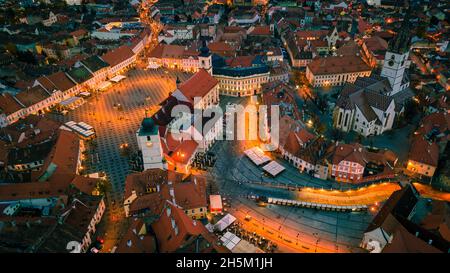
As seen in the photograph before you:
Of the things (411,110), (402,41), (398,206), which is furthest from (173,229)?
(411,110)

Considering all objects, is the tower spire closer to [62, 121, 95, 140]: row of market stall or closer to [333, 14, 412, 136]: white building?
[333, 14, 412, 136]: white building

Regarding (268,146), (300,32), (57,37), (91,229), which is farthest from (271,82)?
(57,37)

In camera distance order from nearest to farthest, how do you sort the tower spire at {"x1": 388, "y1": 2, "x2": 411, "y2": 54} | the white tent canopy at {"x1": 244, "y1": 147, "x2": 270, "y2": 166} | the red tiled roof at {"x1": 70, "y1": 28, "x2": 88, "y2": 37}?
the white tent canopy at {"x1": 244, "y1": 147, "x2": 270, "y2": 166}, the tower spire at {"x1": 388, "y1": 2, "x2": 411, "y2": 54}, the red tiled roof at {"x1": 70, "y1": 28, "x2": 88, "y2": 37}

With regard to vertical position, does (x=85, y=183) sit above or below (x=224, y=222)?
above

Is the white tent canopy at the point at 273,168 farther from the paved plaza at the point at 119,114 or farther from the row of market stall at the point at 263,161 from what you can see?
the paved plaza at the point at 119,114

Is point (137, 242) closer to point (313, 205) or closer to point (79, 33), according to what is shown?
point (313, 205)

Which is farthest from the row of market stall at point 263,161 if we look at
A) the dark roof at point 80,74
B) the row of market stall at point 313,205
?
the dark roof at point 80,74

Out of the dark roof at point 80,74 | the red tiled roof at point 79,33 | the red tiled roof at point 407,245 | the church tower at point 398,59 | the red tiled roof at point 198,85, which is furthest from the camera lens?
the red tiled roof at point 79,33

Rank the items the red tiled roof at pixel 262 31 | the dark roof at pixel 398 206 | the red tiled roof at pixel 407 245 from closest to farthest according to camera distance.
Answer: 1. the red tiled roof at pixel 407 245
2. the dark roof at pixel 398 206
3. the red tiled roof at pixel 262 31

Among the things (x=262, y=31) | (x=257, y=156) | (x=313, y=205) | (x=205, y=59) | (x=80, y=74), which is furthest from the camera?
(x=262, y=31)

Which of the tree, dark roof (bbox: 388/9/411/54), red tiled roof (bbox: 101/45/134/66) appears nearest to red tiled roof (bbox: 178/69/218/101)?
red tiled roof (bbox: 101/45/134/66)
